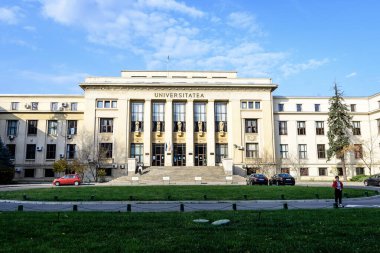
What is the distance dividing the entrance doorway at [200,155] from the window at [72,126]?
20.1m

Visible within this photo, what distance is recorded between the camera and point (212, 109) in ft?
178

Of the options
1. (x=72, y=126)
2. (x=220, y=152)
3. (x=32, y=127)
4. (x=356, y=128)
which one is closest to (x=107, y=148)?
(x=72, y=126)

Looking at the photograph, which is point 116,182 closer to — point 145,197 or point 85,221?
point 145,197

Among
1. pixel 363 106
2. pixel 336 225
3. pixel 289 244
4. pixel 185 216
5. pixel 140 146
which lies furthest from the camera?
pixel 363 106

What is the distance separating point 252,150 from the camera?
54.0 meters

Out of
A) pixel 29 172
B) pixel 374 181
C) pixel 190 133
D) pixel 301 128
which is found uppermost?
pixel 301 128

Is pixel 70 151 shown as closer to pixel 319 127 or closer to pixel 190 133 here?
pixel 190 133

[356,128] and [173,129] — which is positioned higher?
[356,128]

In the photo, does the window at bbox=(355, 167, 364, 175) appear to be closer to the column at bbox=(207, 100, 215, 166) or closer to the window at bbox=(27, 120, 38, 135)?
the column at bbox=(207, 100, 215, 166)

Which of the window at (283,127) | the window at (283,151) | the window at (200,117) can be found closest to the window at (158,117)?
the window at (200,117)

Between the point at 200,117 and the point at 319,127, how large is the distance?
2062 centimetres

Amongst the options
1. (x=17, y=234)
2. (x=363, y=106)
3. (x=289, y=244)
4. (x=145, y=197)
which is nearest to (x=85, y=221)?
(x=17, y=234)

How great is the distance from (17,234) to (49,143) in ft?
159

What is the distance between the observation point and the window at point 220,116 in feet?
179
